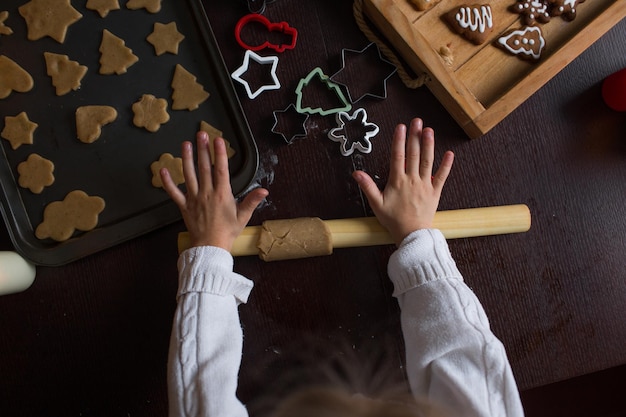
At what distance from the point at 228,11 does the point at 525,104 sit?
1.47 feet

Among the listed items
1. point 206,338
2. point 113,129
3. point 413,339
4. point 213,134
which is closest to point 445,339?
point 413,339

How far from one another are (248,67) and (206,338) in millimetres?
361

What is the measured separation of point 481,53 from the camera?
0.70 meters

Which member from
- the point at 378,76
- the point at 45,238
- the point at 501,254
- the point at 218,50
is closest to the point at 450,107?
the point at 378,76

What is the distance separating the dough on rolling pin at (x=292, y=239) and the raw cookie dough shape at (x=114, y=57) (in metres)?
0.28

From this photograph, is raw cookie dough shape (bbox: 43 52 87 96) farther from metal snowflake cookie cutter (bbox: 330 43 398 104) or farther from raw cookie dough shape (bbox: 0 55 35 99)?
metal snowflake cookie cutter (bbox: 330 43 398 104)

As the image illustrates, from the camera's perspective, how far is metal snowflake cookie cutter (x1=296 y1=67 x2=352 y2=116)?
679mm

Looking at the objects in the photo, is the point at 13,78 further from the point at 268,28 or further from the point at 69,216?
the point at 268,28

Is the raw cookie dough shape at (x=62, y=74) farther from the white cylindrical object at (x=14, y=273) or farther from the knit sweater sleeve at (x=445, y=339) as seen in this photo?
the knit sweater sleeve at (x=445, y=339)

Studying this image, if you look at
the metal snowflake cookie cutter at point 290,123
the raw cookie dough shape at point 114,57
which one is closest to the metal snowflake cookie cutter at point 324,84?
the metal snowflake cookie cutter at point 290,123

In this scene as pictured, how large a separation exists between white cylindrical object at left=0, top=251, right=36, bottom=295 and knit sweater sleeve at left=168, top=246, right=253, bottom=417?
0.19 metres

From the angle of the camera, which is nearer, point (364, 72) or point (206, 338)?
point (206, 338)

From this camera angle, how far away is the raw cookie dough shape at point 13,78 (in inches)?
25.4

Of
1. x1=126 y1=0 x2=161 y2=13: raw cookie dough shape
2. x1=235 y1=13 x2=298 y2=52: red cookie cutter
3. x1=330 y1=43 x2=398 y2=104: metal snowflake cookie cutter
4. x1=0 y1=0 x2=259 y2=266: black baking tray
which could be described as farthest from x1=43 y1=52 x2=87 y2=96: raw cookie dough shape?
x1=330 y1=43 x2=398 y2=104: metal snowflake cookie cutter
